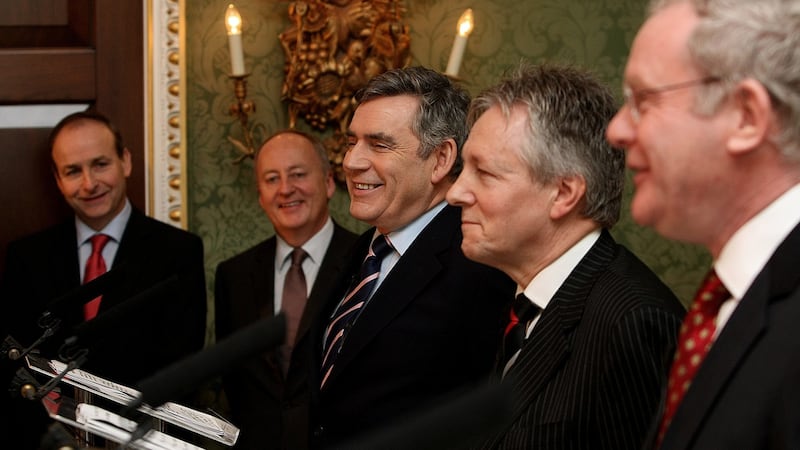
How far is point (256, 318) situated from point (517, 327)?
149 cm

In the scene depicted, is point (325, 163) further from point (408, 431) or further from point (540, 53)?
point (408, 431)

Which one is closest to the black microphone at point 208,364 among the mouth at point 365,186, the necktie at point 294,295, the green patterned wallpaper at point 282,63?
the mouth at point 365,186

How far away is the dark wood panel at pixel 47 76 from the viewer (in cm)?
331

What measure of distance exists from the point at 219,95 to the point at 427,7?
2.47 ft

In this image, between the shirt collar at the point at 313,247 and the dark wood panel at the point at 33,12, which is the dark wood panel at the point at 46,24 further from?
the shirt collar at the point at 313,247

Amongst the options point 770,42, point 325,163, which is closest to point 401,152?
point 325,163

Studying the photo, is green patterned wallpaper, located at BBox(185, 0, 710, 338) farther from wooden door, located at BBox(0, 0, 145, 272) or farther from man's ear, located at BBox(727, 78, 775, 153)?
man's ear, located at BBox(727, 78, 775, 153)

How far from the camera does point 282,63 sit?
3.44 meters

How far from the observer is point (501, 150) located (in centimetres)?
180

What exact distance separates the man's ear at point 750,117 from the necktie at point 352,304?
1.21 meters

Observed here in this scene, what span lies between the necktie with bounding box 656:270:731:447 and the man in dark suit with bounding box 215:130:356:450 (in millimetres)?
1894

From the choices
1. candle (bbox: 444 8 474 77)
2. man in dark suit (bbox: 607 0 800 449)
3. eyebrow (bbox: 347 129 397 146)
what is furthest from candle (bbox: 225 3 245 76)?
man in dark suit (bbox: 607 0 800 449)

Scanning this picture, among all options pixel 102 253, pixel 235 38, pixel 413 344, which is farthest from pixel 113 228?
pixel 413 344

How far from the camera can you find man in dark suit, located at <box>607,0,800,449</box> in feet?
3.45
